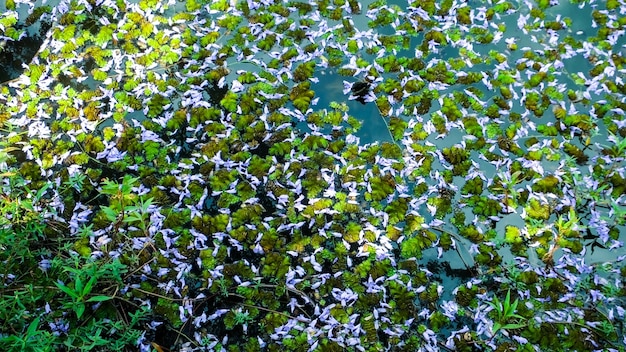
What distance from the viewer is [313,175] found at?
3.99 meters

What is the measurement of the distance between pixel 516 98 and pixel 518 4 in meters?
1.18

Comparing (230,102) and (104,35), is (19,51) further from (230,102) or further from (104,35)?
(230,102)

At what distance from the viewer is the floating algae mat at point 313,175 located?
11.2 feet

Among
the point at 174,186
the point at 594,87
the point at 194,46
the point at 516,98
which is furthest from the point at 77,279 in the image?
the point at 594,87

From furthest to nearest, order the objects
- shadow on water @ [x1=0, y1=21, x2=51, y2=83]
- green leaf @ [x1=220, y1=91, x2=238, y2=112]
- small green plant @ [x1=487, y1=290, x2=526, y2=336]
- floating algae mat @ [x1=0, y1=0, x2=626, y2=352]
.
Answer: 1. shadow on water @ [x1=0, y1=21, x2=51, y2=83]
2. green leaf @ [x1=220, y1=91, x2=238, y2=112]
3. floating algae mat @ [x1=0, y1=0, x2=626, y2=352]
4. small green plant @ [x1=487, y1=290, x2=526, y2=336]

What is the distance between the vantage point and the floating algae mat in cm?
342

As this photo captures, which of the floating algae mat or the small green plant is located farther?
the floating algae mat

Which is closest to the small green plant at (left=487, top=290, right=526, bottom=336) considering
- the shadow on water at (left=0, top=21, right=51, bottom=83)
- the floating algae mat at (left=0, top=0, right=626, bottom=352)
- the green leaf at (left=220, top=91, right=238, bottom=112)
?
the floating algae mat at (left=0, top=0, right=626, bottom=352)

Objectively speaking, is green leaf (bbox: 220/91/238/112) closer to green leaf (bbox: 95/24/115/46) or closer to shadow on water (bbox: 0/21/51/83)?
green leaf (bbox: 95/24/115/46)

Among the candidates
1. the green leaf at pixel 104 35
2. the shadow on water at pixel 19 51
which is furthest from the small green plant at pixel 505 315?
the shadow on water at pixel 19 51

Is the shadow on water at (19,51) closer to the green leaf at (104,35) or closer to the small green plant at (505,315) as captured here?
the green leaf at (104,35)

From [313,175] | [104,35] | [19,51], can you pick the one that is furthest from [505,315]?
[19,51]

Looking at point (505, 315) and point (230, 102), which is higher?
point (230, 102)

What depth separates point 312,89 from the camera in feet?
14.6
